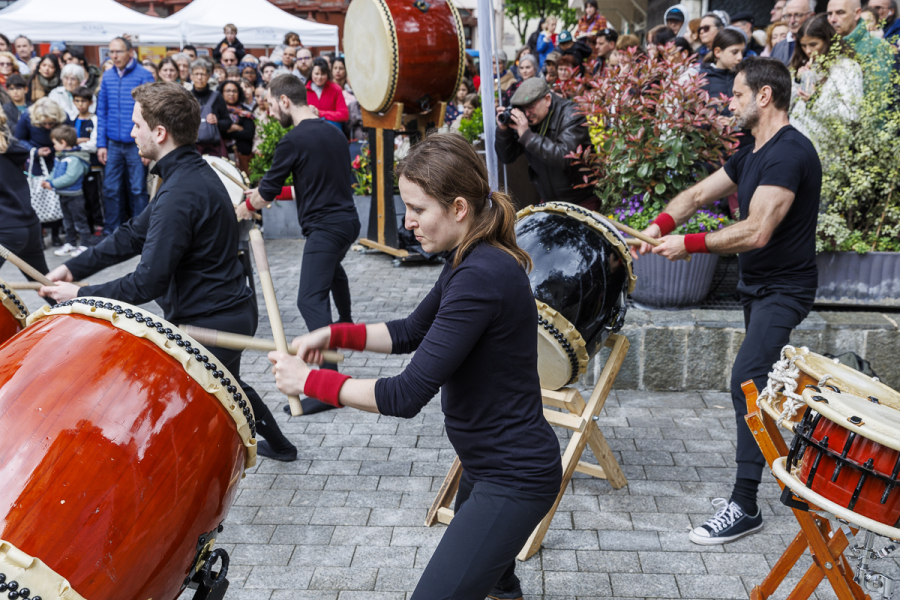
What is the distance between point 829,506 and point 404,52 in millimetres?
5790

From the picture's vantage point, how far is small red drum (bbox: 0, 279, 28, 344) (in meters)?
2.80

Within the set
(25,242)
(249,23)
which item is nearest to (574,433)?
(25,242)

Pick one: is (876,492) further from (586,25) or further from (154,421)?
(586,25)

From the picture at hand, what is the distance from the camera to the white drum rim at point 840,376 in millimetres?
2281

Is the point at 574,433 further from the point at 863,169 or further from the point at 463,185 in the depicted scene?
the point at 863,169

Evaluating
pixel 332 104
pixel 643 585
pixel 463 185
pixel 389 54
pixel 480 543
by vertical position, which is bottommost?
pixel 643 585

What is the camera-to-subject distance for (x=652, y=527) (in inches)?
131

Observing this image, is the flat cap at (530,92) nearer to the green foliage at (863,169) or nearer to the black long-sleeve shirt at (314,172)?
the black long-sleeve shirt at (314,172)

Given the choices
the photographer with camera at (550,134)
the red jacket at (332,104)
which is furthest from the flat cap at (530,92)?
the red jacket at (332,104)

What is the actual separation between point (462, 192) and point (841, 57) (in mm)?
4041

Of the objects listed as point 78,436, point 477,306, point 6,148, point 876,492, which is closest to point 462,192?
point 477,306

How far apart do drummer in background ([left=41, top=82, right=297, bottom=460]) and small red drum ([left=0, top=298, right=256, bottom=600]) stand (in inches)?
39.0

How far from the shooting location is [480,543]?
2.02 meters

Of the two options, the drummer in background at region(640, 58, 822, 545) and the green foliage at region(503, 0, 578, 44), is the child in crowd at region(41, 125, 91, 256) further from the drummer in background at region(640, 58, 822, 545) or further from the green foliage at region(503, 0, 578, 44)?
the green foliage at region(503, 0, 578, 44)
